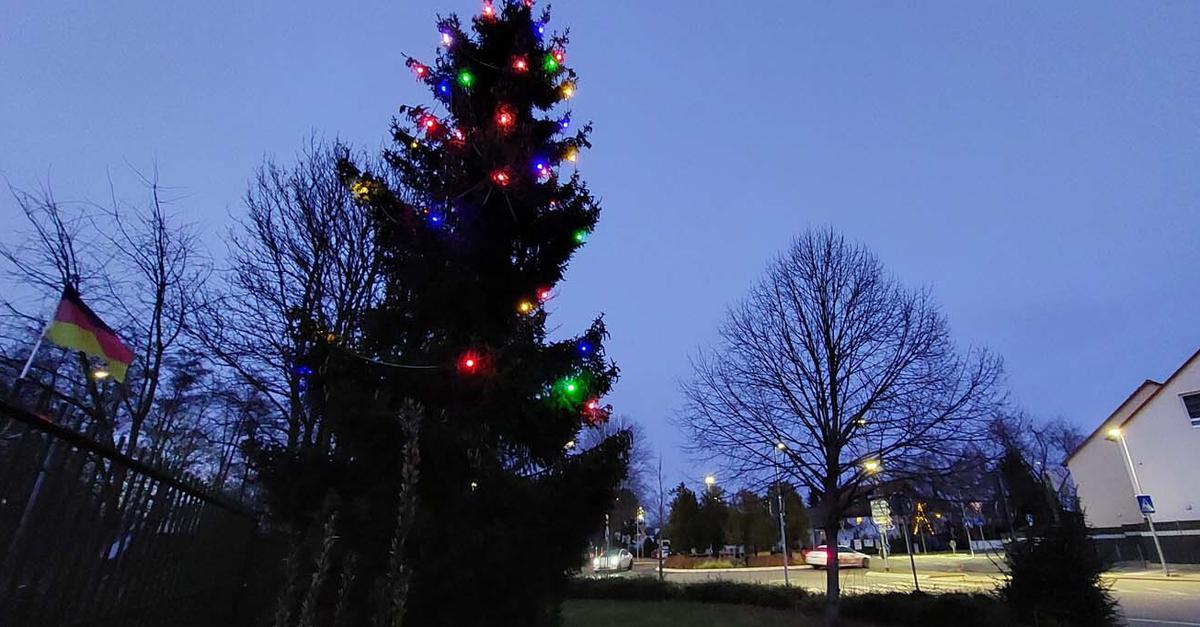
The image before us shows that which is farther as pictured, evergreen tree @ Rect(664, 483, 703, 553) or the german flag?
evergreen tree @ Rect(664, 483, 703, 553)

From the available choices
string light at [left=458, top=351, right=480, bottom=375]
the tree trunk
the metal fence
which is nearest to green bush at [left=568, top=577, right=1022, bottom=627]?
the tree trunk

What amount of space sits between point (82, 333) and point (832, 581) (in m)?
12.5

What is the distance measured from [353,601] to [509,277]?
389 cm

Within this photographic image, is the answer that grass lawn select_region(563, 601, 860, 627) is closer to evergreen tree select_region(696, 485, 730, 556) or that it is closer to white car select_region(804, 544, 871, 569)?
white car select_region(804, 544, 871, 569)

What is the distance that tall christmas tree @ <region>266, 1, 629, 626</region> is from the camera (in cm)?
550

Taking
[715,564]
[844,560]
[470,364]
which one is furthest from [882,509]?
[715,564]

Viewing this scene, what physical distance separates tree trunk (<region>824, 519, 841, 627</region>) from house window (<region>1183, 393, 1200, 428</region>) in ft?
96.2

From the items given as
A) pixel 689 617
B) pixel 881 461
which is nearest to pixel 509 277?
pixel 881 461

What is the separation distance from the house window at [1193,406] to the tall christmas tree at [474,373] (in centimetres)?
3627

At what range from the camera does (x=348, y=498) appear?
5824 millimetres

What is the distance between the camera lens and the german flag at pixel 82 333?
4504 millimetres

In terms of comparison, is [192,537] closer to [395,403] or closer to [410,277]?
[395,403]

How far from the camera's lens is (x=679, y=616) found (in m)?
14.0

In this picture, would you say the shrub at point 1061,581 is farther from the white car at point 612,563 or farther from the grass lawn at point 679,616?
the white car at point 612,563
